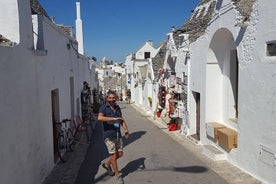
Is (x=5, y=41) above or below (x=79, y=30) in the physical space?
below

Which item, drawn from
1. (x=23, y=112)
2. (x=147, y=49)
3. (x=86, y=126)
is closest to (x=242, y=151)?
(x=23, y=112)

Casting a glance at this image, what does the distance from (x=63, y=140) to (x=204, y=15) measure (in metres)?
7.74

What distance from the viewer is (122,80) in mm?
58375

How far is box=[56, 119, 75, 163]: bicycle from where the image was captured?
31.6 ft

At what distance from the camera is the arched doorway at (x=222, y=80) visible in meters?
9.91

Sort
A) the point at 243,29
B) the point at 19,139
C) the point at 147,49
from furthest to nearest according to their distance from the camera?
the point at 147,49 → the point at 243,29 → the point at 19,139

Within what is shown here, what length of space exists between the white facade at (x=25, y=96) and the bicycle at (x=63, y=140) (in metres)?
0.84

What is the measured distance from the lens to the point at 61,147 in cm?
996

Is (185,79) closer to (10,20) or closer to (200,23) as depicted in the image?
(200,23)

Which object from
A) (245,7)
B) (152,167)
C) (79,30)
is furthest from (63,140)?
(79,30)

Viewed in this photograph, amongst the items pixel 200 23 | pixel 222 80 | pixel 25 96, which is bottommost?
pixel 25 96

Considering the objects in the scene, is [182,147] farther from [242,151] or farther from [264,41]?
[264,41]

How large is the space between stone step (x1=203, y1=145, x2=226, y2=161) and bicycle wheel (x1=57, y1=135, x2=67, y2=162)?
168 inches

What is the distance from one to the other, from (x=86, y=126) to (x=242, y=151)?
7.50 metres
